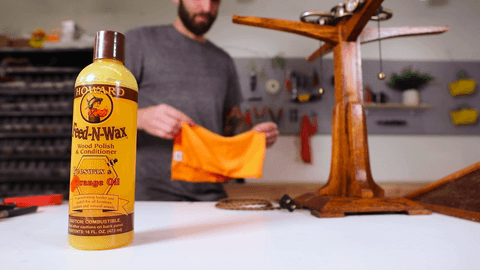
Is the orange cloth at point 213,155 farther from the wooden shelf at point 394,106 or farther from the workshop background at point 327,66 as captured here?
the wooden shelf at point 394,106

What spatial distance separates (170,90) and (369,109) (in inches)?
86.4

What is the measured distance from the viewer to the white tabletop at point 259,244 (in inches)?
11.4

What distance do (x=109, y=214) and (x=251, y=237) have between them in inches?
7.6

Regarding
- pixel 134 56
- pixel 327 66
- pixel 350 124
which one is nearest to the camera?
pixel 350 124

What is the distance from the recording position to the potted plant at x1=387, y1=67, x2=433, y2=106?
2.73 metres

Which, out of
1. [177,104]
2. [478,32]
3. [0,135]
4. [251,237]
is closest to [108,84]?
[251,237]

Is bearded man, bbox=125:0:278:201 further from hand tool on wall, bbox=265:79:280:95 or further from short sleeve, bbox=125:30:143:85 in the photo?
hand tool on wall, bbox=265:79:280:95

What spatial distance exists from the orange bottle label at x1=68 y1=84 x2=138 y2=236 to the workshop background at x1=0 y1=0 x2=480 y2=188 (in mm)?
2444

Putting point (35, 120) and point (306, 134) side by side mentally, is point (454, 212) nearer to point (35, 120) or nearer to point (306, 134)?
point (306, 134)

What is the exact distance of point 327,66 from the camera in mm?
2859

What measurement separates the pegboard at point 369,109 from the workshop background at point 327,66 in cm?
1

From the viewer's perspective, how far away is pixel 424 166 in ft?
9.20

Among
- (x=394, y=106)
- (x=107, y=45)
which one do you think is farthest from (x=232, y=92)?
(x=394, y=106)

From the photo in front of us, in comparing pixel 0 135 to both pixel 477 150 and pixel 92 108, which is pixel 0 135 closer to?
pixel 92 108
